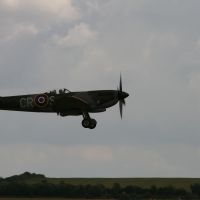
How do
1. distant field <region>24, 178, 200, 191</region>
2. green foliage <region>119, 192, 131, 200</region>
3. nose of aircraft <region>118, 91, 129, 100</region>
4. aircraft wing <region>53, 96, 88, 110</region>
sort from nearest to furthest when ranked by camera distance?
aircraft wing <region>53, 96, 88, 110</region> < nose of aircraft <region>118, 91, 129, 100</region> < green foliage <region>119, 192, 131, 200</region> < distant field <region>24, 178, 200, 191</region>

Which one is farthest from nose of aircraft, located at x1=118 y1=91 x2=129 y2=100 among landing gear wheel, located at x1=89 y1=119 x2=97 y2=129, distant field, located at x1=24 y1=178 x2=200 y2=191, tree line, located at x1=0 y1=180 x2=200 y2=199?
distant field, located at x1=24 y1=178 x2=200 y2=191

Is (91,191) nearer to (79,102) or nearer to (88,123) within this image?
(88,123)

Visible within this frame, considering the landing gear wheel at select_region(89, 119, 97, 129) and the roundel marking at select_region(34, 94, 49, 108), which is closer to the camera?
the landing gear wheel at select_region(89, 119, 97, 129)

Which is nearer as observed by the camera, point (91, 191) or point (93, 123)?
point (93, 123)

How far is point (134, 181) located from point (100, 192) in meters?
10.8

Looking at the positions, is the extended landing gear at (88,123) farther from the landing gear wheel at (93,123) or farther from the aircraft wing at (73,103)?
the aircraft wing at (73,103)

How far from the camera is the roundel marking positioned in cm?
4000

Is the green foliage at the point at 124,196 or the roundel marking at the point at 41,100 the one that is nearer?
the roundel marking at the point at 41,100

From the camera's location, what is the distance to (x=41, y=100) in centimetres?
4019

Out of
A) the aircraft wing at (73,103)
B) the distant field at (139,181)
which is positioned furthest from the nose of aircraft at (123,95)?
the distant field at (139,181)

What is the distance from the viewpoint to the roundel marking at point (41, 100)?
131 ft

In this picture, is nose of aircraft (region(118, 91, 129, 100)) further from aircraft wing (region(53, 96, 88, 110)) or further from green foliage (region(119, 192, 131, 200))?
green foliage (region(119, 192, 131, 200))

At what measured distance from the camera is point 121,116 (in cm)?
4122

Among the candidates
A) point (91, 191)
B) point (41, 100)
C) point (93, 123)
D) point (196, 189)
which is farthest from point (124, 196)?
point (93, 123)
